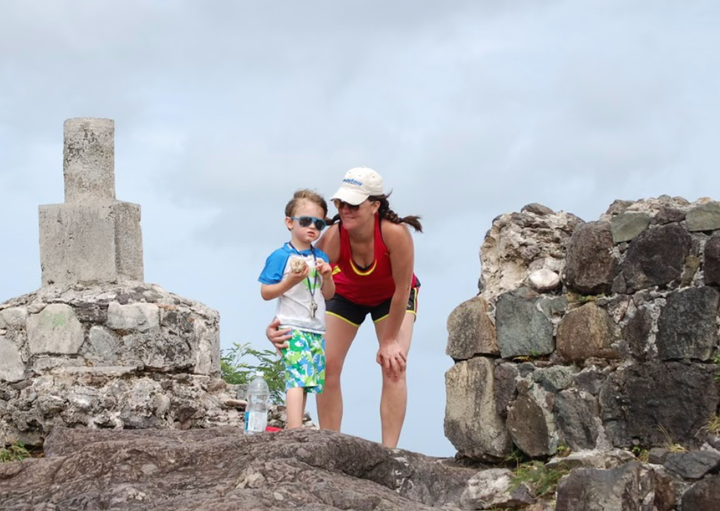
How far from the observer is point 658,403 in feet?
22.5

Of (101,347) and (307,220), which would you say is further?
(101,347)

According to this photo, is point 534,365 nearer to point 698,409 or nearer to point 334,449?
point 698,409

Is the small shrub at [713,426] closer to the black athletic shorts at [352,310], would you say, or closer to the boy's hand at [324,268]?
the black athletic shorts at [352,310]

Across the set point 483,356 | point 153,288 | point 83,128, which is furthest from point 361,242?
point 83,128

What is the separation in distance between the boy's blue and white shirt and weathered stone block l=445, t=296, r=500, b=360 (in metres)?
1.41

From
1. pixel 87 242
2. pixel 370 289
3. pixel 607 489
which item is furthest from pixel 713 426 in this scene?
pixel 87 242

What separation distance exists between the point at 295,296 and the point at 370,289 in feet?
1.55

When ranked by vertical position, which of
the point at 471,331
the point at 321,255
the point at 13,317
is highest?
the point at 13,317

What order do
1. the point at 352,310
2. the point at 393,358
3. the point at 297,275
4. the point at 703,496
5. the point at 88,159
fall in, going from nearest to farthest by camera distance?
the point at 703,496 → the point at 297,275 → the point at 393,358 → the point at 352,310 → the point at 88,159

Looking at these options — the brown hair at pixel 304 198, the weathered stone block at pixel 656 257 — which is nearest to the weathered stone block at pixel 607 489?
the weathered stone block at pixel 656 257

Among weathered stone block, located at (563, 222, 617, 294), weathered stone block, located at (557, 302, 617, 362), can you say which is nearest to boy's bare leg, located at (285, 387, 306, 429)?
weathered stone block, located at (557, 302, 617, 362)

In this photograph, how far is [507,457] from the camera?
25.1 ft

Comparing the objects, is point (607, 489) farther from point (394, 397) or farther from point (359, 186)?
point (359, 186)

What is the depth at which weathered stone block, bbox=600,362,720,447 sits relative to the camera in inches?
262
